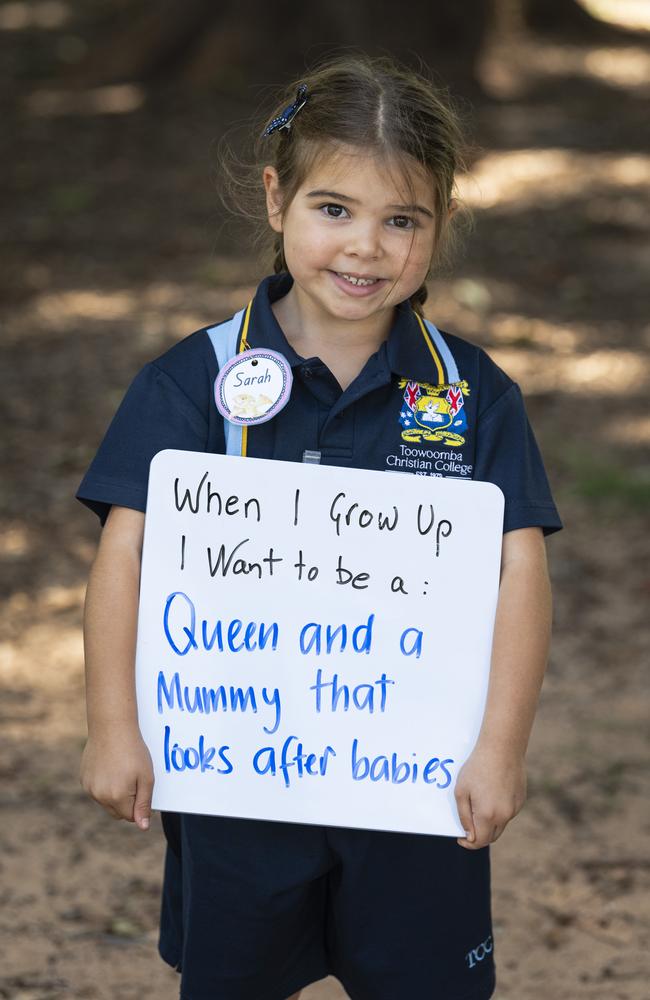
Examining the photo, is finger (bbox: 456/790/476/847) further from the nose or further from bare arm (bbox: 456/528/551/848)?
the nose

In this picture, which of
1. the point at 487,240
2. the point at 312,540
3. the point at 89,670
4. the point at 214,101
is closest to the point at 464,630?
the point at 312,540

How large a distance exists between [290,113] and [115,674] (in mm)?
835

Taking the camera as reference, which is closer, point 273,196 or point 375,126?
point 375,126

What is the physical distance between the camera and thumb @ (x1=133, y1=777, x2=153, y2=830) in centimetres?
182

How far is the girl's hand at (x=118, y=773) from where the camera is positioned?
1797 mm

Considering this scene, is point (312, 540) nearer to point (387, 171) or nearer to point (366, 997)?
point (387, 171)

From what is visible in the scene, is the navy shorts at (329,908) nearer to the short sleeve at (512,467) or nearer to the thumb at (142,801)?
the thumb at (142,801)

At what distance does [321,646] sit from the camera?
1871 millimetres

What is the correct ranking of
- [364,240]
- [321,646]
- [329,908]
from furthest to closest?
[329,908]
[321,646]
[364,240]

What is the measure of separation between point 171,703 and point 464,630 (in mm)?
433

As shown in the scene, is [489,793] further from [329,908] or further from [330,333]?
[330,333]

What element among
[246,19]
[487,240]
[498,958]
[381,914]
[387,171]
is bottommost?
[498,958]

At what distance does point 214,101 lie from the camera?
8.83m

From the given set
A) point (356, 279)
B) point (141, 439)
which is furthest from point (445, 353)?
point (141, 439)
